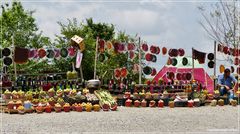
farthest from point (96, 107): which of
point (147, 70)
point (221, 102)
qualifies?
point (147, 70)

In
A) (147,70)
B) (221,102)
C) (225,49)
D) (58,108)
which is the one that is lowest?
(58,108)

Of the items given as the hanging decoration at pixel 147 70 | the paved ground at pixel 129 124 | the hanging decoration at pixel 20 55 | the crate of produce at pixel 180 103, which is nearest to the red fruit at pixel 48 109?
the paved ground at pixel 129 124

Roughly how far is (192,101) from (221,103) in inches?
50.2

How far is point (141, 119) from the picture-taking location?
1225 centimetres

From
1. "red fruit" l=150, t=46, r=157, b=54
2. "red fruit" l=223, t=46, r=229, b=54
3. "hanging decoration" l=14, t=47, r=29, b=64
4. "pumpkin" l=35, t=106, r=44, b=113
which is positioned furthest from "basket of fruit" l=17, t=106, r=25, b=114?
"red fruit" l=223, t=46, r=229, b=54

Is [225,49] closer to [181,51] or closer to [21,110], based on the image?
[181,51]

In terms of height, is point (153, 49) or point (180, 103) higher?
point (153, 49)

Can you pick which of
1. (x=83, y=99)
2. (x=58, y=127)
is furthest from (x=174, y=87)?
(x=58, y=127)

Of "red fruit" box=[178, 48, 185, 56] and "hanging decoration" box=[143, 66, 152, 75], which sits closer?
"red fruit" box=[178, 48, 185, 56]

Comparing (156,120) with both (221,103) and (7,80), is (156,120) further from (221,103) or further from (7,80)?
(7,80)

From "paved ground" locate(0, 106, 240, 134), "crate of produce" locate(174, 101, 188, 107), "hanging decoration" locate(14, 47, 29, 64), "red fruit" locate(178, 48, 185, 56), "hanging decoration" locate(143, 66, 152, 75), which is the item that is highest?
"red fruit" locate(178, 48, 185, 56)

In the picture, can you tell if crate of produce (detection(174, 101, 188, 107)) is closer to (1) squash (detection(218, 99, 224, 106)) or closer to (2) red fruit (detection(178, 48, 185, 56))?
(1) squash (detection(218, 99, 224, 106))

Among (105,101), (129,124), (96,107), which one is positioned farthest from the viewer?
(105,101)

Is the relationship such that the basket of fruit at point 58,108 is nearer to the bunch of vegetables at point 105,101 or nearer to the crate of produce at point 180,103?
the bunch of vegetables at point 105,101
